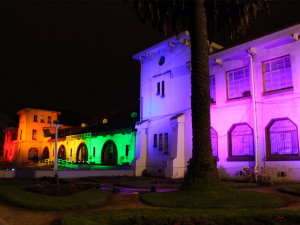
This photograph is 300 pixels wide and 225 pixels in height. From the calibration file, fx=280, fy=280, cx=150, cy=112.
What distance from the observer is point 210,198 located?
9.27 m

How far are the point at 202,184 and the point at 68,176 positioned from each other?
559 inches

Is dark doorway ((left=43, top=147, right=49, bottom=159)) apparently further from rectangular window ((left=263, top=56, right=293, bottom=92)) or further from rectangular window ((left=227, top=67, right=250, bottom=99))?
rectangular window ((left=263, top=56, right=293, bottom=92))

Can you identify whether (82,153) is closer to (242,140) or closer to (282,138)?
(242,140)

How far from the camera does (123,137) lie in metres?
29.6

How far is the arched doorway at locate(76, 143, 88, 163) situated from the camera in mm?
37088

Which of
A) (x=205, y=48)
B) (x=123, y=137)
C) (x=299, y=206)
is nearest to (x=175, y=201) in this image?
(x=299, y=206)

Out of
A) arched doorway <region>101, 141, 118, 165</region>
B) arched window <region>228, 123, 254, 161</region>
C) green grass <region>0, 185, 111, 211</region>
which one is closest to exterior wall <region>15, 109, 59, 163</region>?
arched doorway <region>101, 141, 118, 165</region>

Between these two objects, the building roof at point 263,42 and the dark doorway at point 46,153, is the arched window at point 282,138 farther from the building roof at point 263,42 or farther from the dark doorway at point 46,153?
the dark doorway at point 46,153

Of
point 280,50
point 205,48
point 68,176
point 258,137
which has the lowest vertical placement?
point 68,176

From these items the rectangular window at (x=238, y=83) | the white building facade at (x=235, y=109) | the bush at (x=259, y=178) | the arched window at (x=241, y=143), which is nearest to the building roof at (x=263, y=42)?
the white building facade at (x=235, y=109)

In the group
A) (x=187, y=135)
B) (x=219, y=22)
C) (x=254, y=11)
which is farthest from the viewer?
(x=187, y=135)

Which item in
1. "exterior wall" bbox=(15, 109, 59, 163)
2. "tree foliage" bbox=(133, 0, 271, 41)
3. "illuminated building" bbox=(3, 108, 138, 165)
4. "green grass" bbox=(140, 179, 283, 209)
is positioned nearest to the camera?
"green grass" bbox=(140, 179, 283, 209)

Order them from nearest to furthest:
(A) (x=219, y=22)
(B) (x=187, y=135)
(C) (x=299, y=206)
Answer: (C) (x=299, y=206)
(A) (x=219, y=22)
(B) (x=187, y=135)

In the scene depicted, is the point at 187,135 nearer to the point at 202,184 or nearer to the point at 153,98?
the point at 153,98
